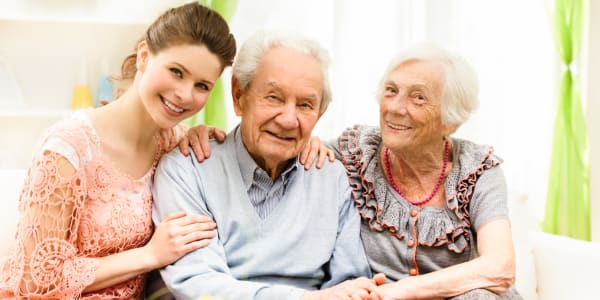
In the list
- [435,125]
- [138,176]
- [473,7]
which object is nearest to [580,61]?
[473,7]

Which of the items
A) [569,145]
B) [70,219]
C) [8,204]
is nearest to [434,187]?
[70,219]

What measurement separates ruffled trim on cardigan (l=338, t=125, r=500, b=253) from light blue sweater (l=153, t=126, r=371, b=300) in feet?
0.24

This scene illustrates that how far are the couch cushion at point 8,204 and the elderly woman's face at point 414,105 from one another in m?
1.13

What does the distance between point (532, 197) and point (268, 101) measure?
7.05 feet

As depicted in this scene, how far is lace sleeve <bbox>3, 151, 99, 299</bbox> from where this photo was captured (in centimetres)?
158

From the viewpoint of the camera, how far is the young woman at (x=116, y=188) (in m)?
1.60

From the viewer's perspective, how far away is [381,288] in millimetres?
1771

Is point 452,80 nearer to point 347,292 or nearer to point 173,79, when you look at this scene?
point 347,292

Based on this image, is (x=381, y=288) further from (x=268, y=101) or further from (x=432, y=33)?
(x=432, y=33)

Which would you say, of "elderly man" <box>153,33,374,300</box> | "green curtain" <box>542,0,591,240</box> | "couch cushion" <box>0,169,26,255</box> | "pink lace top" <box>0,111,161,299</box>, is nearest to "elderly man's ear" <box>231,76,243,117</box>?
"elderly man" <box>153,33,374,300</box>

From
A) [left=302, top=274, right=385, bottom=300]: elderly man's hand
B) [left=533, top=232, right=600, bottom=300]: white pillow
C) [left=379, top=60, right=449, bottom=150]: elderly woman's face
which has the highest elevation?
[left=379, top=60, right=449, bottom=150]: elderly woman's face

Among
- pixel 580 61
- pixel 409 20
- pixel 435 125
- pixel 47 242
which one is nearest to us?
pixel 47 242

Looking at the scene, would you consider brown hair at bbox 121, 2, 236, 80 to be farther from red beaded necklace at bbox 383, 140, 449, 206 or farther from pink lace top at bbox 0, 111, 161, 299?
red beaded necklace at bbox 383, 140, 449, 206

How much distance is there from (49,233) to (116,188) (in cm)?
21
